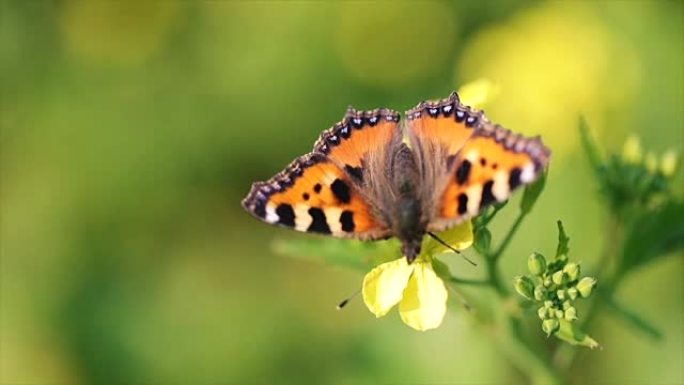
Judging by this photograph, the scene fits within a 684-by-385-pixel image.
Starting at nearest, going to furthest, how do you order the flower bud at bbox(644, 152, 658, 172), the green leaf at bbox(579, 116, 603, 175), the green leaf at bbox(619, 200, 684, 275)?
the green leaf at bbox(579, 116, 603, 175)
the green leaf at bbox(619, 200, 684, 275)
the flower bud at bbox(644, 152, 658, 172)

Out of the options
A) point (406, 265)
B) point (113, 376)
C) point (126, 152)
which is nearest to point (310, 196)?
point (406, 265)

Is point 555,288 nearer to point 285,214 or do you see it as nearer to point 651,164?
point 285,214

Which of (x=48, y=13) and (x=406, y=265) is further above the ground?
(x=48, y=13)

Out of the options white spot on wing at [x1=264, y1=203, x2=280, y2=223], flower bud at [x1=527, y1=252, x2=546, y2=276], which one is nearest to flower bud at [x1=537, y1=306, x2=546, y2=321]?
flower bud at [x1=527, y1=252, x2=546, y2=276]

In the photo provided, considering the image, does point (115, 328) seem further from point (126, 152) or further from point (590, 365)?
point (590, 365)

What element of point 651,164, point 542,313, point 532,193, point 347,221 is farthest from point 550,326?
point 651,164

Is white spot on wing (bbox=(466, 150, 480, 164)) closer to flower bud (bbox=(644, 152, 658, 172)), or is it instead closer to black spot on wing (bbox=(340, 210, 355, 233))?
black spot on wing (bbox=(340, 210, 355, 233))
